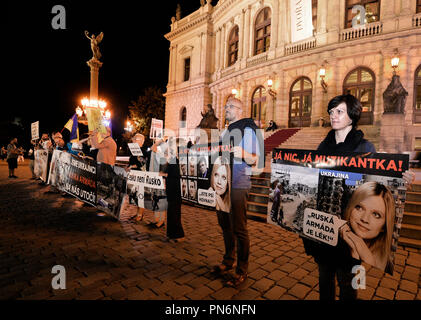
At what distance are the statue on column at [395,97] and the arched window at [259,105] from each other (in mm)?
9591

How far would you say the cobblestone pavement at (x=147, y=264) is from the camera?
2.77m

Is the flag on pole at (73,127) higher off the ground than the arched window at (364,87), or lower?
lower

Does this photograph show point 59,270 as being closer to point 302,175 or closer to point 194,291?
point 194,291

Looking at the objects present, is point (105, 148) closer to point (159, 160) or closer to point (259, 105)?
point (159, 160)

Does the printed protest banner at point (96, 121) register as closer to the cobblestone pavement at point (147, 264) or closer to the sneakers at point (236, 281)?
the cobblestone pavement at point (147, 264)

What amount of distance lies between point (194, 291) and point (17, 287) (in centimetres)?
213

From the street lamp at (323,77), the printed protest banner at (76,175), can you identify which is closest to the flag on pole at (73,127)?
the printed protest banner at (76,175)

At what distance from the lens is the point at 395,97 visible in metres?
12.1

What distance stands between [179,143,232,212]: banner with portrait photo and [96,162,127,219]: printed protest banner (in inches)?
55.0

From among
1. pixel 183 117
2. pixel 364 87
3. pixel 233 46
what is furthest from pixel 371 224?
pixel 183 117

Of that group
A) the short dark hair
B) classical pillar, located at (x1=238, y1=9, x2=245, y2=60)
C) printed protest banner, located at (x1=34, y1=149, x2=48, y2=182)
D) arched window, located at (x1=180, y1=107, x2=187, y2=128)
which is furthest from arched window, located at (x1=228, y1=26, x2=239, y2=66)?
the short dark hair

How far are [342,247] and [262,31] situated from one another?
77.8ft

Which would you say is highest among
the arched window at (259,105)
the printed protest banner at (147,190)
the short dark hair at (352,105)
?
the arched window at (259,105)

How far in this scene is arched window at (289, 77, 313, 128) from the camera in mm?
17562
